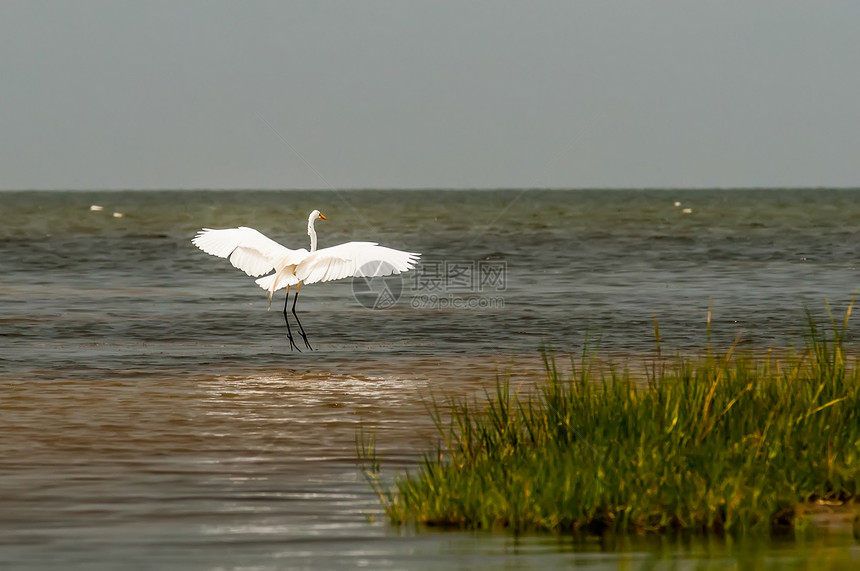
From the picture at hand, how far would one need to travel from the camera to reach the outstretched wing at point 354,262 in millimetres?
14328

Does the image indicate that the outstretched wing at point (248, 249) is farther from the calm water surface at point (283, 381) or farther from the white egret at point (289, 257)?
the calm water surface at point (283, 381)

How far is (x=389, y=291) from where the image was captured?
29391 mm

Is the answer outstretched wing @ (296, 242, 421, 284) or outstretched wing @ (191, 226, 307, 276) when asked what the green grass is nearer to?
outstretched wing @ (296, 242, 421, 284)

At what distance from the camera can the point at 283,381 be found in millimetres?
14898

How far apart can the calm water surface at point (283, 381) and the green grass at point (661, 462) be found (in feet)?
0.91

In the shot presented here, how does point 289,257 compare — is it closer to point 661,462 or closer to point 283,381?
point 283,381

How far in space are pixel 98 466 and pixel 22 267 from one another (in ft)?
97.1

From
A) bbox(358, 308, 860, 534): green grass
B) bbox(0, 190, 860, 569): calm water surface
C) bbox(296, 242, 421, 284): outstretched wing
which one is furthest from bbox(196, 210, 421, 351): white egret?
bbox(358, 308, 860, 534): green grass

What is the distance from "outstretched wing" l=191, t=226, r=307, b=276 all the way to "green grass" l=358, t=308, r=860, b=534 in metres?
8.00

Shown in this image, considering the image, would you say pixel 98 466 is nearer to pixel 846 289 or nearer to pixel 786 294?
pixel 786 294

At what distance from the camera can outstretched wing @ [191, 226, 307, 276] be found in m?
16.0

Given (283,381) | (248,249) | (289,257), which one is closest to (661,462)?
(283,381)

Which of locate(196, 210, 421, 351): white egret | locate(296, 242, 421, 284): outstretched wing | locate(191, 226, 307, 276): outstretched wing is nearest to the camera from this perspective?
locate(296, 242, 421, 284): outstretched wing

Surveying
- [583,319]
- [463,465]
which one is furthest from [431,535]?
[583,319]
